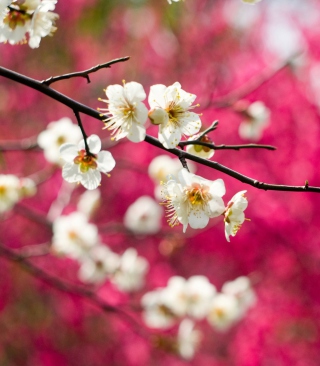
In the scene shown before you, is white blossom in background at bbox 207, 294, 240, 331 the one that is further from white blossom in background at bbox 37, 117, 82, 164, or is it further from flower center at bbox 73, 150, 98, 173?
flower center at bbox 73, 150, 98, 173

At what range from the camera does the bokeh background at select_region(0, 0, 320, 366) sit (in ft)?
10.3

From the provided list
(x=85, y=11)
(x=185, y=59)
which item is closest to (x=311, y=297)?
(x=85, y=11)

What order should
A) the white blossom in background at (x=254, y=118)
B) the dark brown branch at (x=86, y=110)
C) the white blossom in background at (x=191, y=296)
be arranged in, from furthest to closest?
the white blossom in background at (x=191, y=296), the white blossom in background at (x=254, y=118), the dark brown branch at (x=86, y=110)

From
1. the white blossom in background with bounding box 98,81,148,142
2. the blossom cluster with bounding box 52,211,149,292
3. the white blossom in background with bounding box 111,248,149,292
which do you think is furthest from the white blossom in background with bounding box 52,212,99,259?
the white blossom in background with bounding box 98,81,148,142

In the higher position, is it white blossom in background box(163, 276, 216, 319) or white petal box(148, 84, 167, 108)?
white blossom in background box(163, 276, 216, 319)

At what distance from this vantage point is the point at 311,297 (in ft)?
10.6

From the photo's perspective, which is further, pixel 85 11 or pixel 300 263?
pixel 85 11

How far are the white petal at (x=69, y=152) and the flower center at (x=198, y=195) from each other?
0.30 m

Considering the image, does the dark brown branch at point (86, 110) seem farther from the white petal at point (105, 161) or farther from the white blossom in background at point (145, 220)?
the white blossom in background at point (145, 220)

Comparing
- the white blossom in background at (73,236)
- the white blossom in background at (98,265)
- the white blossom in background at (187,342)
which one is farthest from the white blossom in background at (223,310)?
the white blossom in background at (73,236)

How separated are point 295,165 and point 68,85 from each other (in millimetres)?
3391

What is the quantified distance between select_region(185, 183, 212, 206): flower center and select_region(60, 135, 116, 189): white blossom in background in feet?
0.64

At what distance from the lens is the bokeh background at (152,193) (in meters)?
3.15

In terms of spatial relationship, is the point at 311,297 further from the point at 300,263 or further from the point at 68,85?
the point at 68,85
